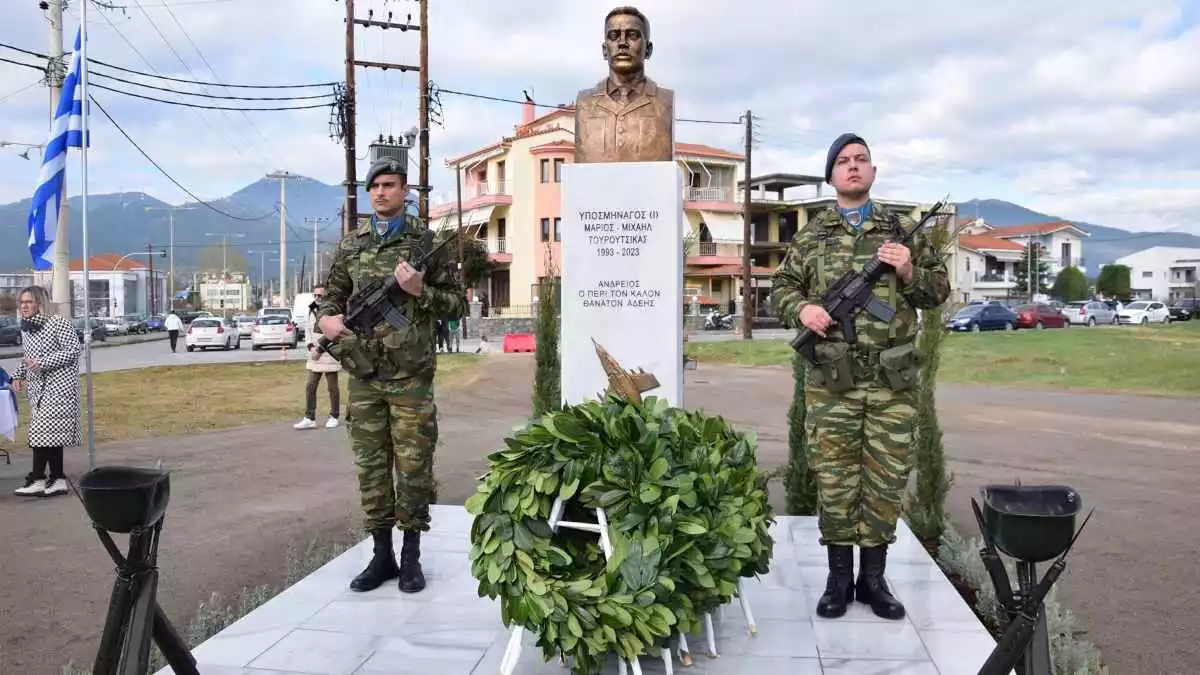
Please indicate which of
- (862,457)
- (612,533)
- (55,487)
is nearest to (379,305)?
(612,533)

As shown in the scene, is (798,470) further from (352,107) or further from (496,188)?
(496,188)

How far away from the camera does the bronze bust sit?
209 inches

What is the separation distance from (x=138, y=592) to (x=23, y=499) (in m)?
5.57

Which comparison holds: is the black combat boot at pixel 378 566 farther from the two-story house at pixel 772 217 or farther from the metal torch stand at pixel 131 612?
the two-story house at pixel 772 217

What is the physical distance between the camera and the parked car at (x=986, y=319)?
3366cm

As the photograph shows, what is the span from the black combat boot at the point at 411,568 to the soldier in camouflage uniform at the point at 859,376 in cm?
205

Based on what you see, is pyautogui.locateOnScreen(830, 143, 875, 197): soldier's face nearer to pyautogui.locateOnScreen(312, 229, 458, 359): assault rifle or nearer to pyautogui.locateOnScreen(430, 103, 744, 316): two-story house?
pyautogui.locateOnScreen(312, 229, 458, 359): assault rifle

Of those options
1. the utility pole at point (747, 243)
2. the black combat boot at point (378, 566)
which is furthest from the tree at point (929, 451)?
the utility pole at point (747, 243)

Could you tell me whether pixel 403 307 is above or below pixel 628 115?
below

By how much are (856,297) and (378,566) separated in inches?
111

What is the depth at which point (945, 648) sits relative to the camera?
375 centimetres

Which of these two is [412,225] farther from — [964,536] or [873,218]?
[964,536]

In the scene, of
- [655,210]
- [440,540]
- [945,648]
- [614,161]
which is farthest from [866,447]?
[440,540]

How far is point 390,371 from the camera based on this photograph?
4387mm
